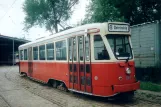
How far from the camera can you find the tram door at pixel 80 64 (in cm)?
938

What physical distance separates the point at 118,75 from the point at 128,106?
46.7 inches

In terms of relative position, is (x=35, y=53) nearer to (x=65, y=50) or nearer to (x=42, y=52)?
(x=42, y=52)

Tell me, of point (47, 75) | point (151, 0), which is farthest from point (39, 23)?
point (47, 75)

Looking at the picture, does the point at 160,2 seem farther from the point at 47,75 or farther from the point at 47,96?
the point at 47,96

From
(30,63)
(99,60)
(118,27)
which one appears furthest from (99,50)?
(30,63)

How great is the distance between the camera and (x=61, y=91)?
12133mm

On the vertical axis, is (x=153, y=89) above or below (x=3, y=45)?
below

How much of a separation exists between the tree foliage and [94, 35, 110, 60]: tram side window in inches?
481

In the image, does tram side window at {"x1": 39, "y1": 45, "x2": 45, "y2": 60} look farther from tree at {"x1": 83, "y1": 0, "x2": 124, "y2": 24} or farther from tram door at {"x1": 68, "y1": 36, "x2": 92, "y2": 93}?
tree at {"x1": 83, "y1": 0, "x2": 124, "y2": 24}

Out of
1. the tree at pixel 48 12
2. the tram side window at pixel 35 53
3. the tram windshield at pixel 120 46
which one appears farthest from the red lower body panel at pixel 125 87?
the tree at pixel 48 12

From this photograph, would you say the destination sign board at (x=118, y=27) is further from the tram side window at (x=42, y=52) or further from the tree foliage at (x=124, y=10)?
the tree foliage at (x=124, y=10)

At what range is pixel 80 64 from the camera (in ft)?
32.1

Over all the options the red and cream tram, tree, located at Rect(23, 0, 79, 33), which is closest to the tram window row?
the red and cream tram

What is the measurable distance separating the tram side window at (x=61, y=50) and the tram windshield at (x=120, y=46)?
295 centimetres
